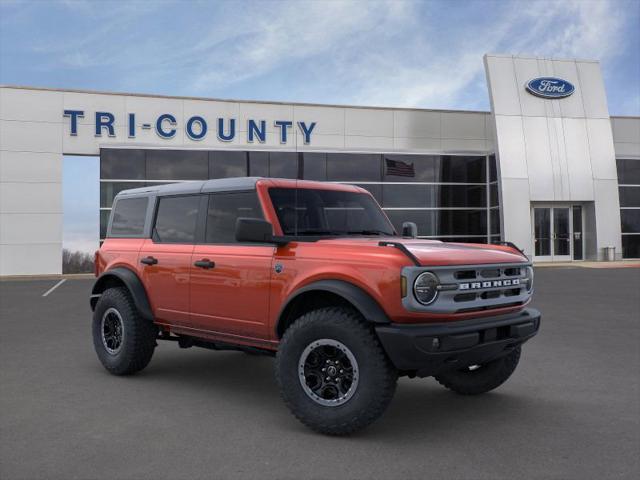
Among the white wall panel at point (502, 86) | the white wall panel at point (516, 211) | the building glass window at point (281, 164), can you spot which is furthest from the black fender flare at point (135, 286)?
the white wall panel at point (502, 86)

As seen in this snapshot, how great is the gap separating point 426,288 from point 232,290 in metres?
1.79

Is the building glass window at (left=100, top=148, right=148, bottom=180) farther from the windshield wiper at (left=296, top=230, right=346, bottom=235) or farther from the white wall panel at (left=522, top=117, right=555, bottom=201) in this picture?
the windshield wiper at (left=296, top=230, right=346, bottom=235)

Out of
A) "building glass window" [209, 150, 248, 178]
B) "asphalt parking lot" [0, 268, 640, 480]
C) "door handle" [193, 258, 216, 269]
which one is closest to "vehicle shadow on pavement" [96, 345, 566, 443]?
"asphalt parking lot" [0, 268, 640, 480]

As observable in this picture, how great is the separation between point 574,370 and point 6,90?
2415 cm

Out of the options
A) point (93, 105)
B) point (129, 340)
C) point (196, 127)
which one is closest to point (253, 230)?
point (129, 340)

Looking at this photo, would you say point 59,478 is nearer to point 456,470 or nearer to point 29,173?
point 456,470

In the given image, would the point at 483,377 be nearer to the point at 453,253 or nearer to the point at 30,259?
the point at 453,253

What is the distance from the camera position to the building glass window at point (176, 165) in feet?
82.6

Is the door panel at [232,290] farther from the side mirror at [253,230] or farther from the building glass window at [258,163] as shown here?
the building glass window at [258,163]

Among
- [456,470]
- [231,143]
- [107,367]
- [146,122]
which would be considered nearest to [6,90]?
[146,122]

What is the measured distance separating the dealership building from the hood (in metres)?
20.5

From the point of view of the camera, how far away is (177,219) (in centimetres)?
612

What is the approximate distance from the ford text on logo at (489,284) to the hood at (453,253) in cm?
15

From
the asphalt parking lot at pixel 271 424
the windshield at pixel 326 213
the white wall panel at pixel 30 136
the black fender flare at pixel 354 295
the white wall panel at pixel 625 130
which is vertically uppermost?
the white wall panel at pixel 625 130
